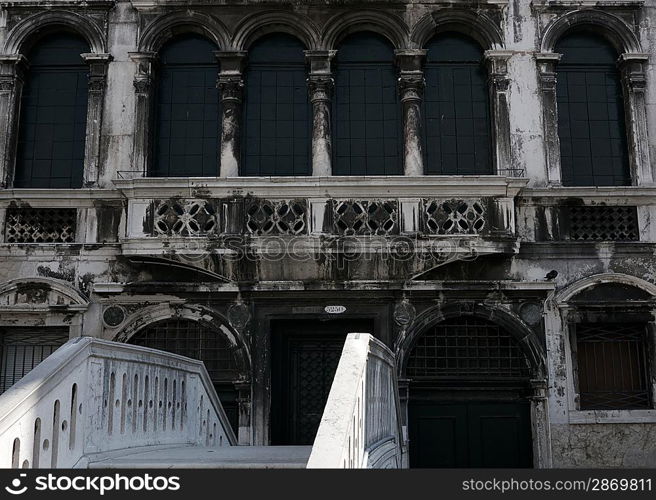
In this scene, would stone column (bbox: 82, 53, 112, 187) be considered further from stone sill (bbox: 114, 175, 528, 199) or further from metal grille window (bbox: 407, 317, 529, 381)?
metal grille window (bbox: 407, 317, 529, 381)

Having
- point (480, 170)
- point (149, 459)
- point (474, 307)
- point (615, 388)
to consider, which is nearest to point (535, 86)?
point (480, 170)

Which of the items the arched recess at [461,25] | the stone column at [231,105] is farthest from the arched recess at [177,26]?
the arched recess at [461,25]

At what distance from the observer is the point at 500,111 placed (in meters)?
13.4

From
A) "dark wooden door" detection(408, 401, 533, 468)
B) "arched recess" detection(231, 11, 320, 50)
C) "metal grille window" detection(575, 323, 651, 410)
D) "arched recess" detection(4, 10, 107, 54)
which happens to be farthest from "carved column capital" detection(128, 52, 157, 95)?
"metal grille window" detection(575, 323, 651, 410)

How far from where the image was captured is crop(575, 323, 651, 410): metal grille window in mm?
12602

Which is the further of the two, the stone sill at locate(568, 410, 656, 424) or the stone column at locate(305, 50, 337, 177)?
the stone column at locate(305, 50, 337, 177)

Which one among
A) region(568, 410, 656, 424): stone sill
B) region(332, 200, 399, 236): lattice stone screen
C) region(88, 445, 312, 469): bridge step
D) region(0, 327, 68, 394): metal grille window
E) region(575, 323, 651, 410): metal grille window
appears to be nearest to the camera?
region(88, 445, 312, 469): bridge step

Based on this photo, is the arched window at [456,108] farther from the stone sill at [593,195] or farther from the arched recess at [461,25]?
the stone sill at [593,195]

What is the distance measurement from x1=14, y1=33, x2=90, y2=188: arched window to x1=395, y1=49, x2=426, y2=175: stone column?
5416 mm

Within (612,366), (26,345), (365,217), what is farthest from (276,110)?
(612,366)

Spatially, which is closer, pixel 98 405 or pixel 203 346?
pixel 98 405

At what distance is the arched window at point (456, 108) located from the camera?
1359 centimetres

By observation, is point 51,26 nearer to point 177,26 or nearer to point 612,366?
point 177,26

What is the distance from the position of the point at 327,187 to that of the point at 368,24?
130 inches
